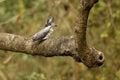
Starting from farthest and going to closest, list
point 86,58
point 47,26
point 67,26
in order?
point 67,26 → point 47,26 → point 86,58

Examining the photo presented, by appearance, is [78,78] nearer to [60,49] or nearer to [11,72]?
[11,72]

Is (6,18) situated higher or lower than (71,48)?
lower

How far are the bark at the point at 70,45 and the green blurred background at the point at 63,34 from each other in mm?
2438

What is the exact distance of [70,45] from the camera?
2.83 m

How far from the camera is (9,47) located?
3.12 m

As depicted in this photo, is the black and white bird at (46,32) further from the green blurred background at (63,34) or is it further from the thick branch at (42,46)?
the green blurred background at (63,34)

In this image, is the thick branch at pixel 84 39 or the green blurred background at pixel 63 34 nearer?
the thick branch at pixel 84 39

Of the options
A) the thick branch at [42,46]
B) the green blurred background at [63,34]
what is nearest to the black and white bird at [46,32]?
the thick branch at [42,46]

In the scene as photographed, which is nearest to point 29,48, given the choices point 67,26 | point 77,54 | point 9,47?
point 9,47

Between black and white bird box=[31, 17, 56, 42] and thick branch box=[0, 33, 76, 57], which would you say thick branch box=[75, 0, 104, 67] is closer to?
thick branch box=[0, 33, 76, 57]

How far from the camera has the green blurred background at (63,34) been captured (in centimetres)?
582

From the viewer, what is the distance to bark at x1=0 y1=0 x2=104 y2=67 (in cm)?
255

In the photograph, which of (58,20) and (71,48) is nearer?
(71,48)

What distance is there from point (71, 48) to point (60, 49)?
0.08 m
